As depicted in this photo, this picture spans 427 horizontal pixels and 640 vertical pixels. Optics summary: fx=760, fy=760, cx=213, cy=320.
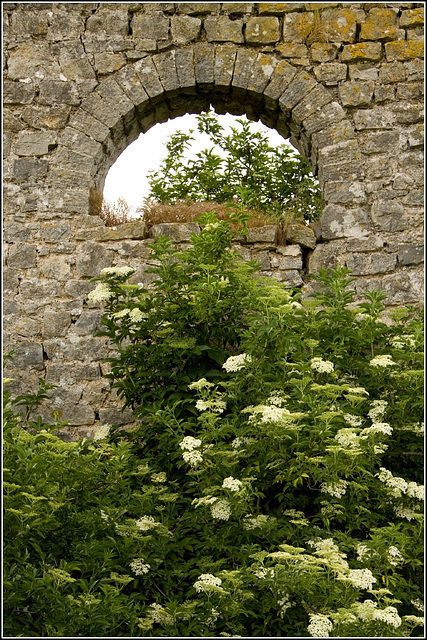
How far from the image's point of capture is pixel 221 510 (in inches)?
145

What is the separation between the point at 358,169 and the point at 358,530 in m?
2.63

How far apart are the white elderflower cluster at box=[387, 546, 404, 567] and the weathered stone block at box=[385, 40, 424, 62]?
374cm

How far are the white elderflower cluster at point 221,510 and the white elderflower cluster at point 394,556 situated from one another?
2.57 feet

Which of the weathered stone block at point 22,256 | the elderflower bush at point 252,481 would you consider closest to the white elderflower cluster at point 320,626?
the elderflower bush at point 252,481

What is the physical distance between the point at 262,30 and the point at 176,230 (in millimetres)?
1676

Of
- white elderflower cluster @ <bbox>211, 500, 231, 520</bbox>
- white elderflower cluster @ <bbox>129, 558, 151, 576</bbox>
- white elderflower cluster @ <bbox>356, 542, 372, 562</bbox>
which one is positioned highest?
white elderflower cluster @ <bbox>211, 500, 231, 520</bbox>

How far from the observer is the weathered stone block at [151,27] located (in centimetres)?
579

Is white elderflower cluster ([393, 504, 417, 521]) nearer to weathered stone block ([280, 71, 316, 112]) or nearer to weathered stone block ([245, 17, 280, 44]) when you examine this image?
weathered stone block ([280, 71, 316, 112])

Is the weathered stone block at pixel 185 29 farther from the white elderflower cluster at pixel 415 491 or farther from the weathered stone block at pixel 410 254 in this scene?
the white elderflower cluster at pixel 415 491

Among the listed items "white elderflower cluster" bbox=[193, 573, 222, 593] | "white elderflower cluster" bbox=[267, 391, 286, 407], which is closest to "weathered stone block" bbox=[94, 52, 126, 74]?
"white elderflower cluster" bbox=[267, 391, 286, 407]

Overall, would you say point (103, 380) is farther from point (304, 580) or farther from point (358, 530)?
point (304, 580)

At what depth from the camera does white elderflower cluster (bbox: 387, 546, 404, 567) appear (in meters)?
3.57

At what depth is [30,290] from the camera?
18.2ft

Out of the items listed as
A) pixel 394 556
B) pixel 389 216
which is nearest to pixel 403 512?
pixel 394 556
